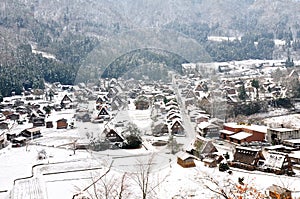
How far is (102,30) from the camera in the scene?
31188mm

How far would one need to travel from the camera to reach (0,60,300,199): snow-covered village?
456 cm

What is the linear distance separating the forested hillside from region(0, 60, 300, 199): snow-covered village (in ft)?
3.31

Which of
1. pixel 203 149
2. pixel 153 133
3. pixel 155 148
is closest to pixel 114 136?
pixel 153 133

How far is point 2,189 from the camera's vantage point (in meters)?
4.82

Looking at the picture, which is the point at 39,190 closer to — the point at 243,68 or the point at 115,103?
the point at 115,103

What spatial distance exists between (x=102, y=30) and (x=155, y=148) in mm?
26013

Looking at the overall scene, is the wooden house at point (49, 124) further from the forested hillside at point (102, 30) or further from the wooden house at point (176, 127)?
the wooden house at point (176, 127)

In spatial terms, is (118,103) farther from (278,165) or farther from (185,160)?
(278,165)

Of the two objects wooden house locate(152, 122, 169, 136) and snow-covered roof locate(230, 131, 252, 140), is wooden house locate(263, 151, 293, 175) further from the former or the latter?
wooden house locate(152, 122, 169, 136)

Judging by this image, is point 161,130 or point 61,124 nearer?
point 161,130

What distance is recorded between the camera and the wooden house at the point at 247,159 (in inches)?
210

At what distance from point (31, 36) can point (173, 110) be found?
22494mm

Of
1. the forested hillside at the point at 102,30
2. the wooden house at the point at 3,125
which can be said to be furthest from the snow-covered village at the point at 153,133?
the forested hillside at the point at 102,30

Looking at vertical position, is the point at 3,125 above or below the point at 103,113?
below
